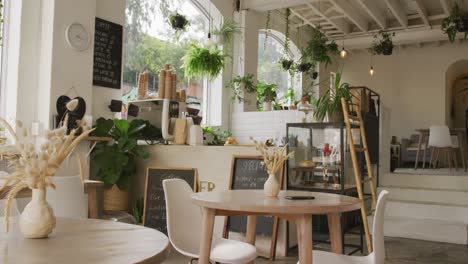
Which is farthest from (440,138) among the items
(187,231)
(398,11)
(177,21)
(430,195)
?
(187,231)

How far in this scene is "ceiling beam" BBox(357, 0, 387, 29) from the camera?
30.2ft

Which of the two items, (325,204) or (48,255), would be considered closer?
(48,255)

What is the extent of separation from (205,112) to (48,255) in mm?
6311

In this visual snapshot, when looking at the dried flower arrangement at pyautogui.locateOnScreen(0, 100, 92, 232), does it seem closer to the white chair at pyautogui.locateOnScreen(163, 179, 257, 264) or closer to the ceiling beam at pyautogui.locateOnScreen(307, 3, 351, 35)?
the white chair at pyautogui.locateOnScreen(163, 179, 257, 264)

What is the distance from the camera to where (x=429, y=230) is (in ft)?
18.7

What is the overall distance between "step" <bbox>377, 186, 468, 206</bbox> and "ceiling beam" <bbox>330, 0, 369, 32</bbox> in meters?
4.18

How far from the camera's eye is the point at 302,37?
11180 millimetres

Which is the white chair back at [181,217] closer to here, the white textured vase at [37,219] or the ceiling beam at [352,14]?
the white textured vase at [37,219]

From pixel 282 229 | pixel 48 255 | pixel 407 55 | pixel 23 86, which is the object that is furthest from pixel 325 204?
pixel 407 55

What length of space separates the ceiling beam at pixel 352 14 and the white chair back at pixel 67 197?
7408 millimetres

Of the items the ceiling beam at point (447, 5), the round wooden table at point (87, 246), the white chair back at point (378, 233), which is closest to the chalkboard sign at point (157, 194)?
the white chair back at point (378, 233)

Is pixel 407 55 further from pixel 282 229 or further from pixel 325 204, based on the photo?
pixel 325 204

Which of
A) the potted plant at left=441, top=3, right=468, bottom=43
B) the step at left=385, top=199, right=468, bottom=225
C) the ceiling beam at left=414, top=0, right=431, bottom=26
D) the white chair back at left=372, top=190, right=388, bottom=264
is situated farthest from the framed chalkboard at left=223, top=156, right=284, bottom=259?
the ceiling beam at left=414, top=0, right=431, bottom=26

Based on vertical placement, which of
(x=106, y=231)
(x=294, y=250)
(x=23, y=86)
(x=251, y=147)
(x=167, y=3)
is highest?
(x=167, y=3)
